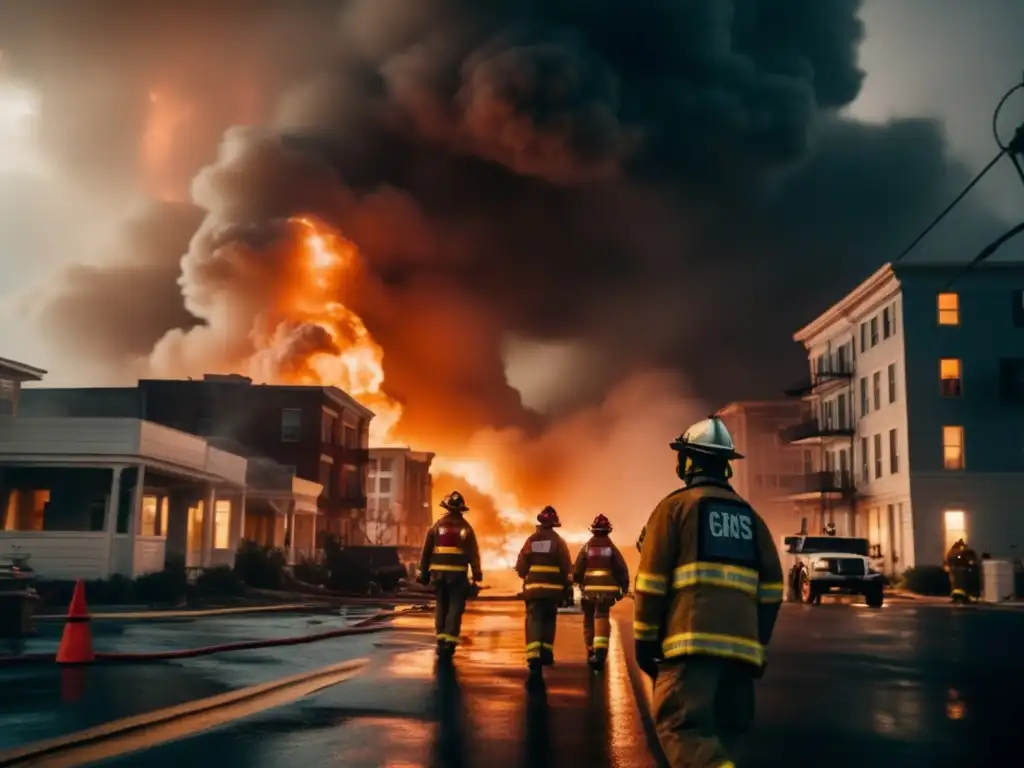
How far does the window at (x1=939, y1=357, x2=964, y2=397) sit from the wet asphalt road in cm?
3322

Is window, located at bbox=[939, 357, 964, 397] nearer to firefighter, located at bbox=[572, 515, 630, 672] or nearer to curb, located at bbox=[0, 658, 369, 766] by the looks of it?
firefighter, located at bbox=[572, 515, 630, 672]

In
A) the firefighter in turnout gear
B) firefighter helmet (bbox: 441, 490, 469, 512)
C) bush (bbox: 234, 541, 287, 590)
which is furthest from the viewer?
bush (bbox: 234, 541, 287, 590)

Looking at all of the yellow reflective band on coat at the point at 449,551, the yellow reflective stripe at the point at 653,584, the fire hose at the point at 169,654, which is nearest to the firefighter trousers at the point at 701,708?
the yellow reflective stripe at the point at 653,584

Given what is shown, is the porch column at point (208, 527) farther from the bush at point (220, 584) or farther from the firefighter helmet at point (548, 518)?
the firefighter helmet at point (548, 518)

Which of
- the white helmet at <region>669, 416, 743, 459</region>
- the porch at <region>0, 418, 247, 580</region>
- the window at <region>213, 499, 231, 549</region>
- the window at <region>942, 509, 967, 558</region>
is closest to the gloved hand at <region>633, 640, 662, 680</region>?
the white helmet at <region>669, 416, 743, 459</region>

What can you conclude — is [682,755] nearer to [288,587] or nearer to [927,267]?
[288,587]

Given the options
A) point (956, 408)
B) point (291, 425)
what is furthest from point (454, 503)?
point (291, 425)

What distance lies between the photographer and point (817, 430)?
58875 millimetres

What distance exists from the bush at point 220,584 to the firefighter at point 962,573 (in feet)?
66.5

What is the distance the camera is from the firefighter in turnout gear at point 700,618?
5281 mm

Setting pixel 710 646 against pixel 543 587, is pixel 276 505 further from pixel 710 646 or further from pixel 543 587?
pixel 710 646

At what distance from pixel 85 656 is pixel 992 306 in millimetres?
43635

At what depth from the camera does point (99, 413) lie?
6338cm

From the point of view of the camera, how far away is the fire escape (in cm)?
5678
